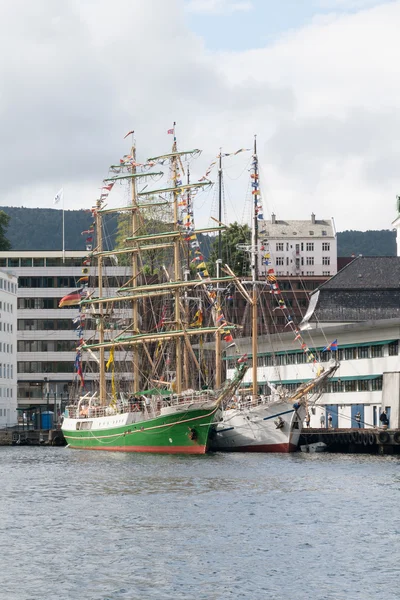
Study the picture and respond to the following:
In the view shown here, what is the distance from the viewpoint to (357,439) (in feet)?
311

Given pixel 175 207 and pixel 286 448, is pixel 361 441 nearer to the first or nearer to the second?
pixel 286 448

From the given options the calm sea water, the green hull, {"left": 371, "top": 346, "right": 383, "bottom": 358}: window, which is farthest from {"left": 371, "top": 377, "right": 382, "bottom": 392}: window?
the calm sea water

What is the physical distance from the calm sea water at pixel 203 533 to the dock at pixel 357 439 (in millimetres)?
10644

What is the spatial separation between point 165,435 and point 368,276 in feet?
122

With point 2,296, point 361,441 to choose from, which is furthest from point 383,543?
point 2,296

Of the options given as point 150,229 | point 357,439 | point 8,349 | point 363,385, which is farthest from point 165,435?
point 8,349

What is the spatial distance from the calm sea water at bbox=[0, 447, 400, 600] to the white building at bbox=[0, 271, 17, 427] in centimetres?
7630

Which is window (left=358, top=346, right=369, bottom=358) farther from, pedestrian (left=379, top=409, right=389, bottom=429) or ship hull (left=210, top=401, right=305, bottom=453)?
ship hull (left=210, top=401, right=305, bottom=453)

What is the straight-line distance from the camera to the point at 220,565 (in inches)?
1661

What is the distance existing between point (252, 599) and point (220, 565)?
550 centimetres

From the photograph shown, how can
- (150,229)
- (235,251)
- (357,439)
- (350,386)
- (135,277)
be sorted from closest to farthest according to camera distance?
1. (357,439)
2. (350,386)
3. (135,277)
4. (150,229)
5. (235,251)

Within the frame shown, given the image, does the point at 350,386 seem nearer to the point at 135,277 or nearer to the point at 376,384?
the point at 376,384

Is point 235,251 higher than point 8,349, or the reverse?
point 235,251

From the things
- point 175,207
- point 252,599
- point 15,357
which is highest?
point 175,207
